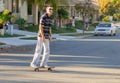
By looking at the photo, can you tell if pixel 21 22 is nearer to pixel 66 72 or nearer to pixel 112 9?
pixel 66 72

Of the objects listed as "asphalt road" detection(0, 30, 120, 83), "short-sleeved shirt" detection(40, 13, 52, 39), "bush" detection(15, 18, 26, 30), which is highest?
"short-sleeved shirt" detection(40, 13, 52, 39)

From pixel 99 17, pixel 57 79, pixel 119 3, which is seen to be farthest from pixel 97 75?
pixel 119 3

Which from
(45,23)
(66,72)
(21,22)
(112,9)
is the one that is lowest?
(66,72)

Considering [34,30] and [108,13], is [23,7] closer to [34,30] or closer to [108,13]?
[34,30]

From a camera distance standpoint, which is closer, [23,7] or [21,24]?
[21,24]

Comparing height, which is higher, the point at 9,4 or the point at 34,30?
the point at 9,4

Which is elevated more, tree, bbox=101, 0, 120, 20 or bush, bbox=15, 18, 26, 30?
tree, bbox=101, 0, 120, 20

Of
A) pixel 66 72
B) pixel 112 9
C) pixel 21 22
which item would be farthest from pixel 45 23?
pixel 112 9

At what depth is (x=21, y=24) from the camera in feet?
139

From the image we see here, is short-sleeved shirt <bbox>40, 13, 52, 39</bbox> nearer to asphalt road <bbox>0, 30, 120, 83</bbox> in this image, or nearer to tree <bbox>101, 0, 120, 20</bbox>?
asphalt road <bbox>0, 30, 120, 83</bbox>

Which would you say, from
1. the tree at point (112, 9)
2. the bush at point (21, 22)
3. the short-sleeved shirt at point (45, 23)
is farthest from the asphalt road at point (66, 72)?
the tree at point (112, 9)

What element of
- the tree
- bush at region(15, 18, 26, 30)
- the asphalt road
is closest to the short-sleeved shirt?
the asphalt road

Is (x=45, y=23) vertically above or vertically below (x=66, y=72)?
above

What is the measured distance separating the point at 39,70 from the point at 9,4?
3144cm
